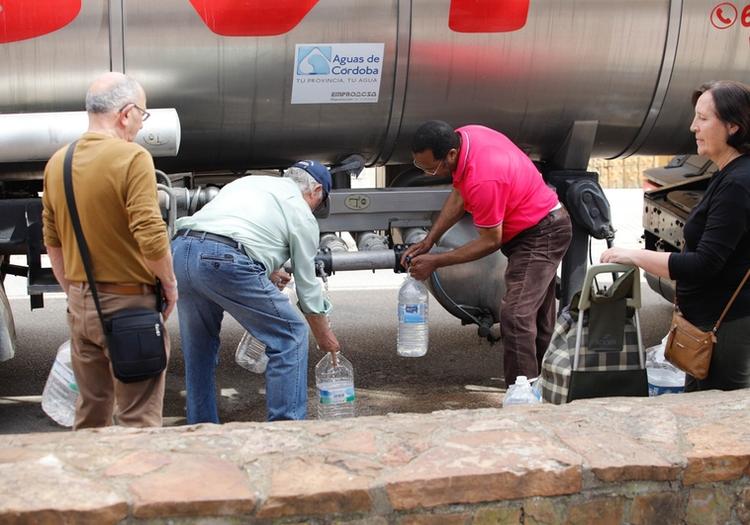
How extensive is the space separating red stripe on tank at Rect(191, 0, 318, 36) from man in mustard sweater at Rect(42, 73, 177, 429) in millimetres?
1291

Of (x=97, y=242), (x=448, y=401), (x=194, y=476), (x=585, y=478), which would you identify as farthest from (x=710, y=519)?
(x=448, y=401)

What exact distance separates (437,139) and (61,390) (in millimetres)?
2012

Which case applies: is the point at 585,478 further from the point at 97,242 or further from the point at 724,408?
the point at 97,242

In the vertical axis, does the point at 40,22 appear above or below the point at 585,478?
above

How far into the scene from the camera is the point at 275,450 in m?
2.88

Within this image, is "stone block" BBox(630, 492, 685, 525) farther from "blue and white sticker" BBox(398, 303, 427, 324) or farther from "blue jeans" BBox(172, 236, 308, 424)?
"blue and white sticker" BBox(398, 303, 427, 324)

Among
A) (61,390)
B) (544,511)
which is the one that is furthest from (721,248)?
(61,390)

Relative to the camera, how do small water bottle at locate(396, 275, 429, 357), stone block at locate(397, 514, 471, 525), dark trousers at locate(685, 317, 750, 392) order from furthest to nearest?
small water bottle at locate(396, 275, 429, 357), dark trousers at locate(685, 317, 750, 392), stone block at locate(397, 514, 471, 525)

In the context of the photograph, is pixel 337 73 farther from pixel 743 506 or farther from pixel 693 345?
pixel 743 506

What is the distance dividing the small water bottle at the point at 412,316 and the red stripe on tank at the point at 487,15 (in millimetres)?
1291

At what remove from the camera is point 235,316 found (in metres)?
4.34

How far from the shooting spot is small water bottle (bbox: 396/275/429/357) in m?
5.52

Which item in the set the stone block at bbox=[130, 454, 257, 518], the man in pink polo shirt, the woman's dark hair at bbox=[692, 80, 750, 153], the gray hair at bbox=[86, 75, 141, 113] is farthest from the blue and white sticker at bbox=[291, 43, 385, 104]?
the stone block at bbox=[130, 454, 257, 518]

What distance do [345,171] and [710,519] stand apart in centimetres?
314
